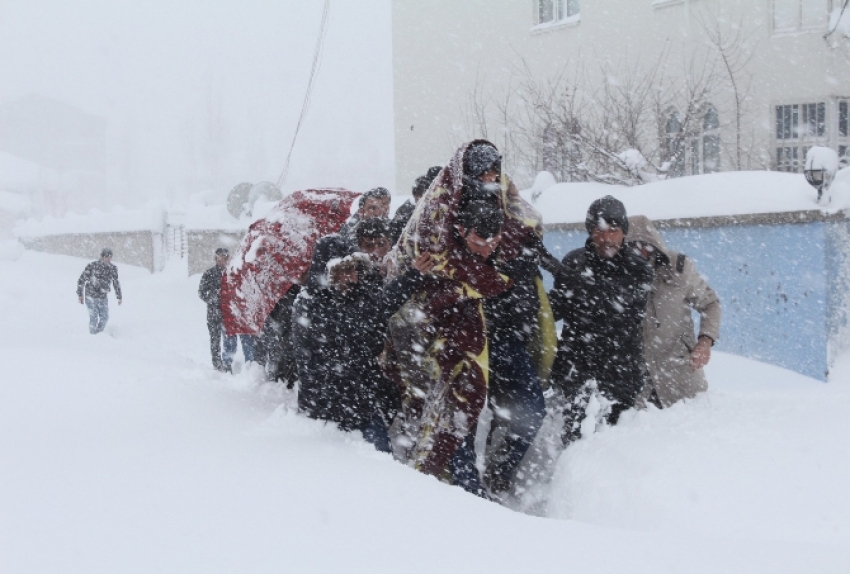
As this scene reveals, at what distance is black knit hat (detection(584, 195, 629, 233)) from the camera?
3.66 m

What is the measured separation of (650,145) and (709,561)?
11226mm

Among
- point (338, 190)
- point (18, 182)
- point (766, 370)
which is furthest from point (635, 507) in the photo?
point (18, 182)

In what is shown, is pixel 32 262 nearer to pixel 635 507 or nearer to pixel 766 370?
pixel 766 370

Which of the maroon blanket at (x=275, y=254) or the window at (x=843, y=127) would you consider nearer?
the maroon blanket at (x=275, y=254)

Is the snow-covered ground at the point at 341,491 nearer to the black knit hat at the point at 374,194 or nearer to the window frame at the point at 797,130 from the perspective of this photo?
the black knit hat at the point at 374,194

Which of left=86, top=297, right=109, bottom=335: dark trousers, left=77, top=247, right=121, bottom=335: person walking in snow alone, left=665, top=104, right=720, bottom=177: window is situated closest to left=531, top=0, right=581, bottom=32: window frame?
left=665, top=104, right=720, bottom=177: window

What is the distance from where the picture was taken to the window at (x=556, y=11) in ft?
48.0

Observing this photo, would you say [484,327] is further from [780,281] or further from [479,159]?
[780,281]

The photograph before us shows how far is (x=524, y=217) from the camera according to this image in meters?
Answer: 3.68

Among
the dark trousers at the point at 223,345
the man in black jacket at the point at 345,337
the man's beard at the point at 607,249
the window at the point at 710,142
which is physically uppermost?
the window at the point at 710,142

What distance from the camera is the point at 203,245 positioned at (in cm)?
1802

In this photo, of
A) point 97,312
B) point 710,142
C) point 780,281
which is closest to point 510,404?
point 780,281

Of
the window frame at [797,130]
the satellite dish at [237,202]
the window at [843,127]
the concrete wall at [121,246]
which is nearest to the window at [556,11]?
the window frame at [797,130]

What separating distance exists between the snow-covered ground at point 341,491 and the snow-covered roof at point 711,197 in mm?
2978
